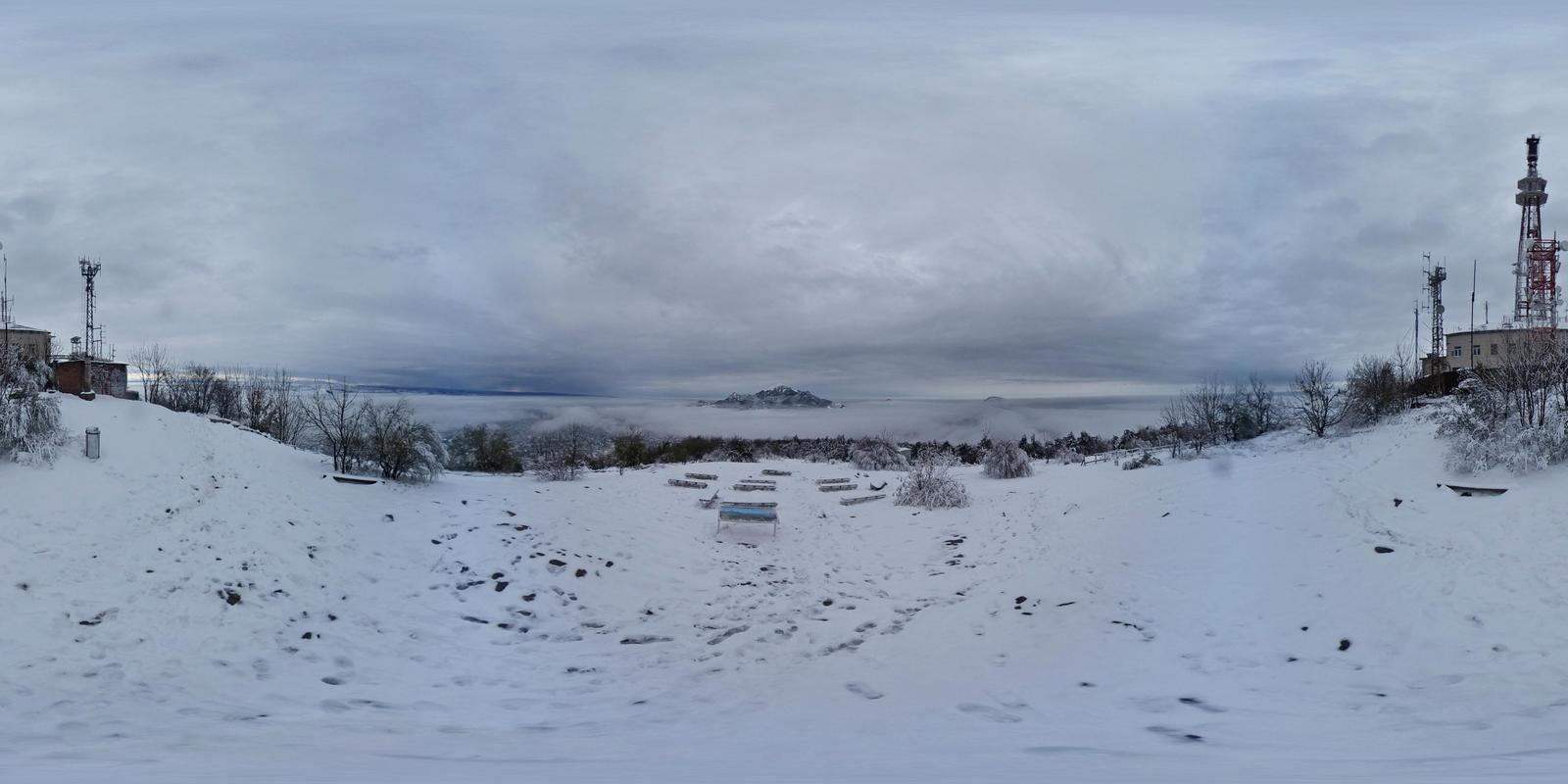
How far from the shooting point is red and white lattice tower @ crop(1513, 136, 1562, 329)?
29.3 meters

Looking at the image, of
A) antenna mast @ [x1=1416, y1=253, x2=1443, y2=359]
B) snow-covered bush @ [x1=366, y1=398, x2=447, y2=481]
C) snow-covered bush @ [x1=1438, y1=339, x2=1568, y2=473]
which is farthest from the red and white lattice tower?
snow-covered bush @ [x1=366, y1=398, x2=447, y2=481]

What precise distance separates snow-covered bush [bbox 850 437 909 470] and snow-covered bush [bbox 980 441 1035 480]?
9.08ft

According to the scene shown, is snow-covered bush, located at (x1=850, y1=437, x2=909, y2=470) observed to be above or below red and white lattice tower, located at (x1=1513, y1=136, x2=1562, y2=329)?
below

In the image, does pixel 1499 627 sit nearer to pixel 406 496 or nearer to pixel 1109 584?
pixel 1109 584

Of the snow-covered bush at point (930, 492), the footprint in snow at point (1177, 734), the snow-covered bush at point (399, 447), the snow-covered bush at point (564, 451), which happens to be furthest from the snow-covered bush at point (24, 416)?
the footprint in snow at point (1177, 734)

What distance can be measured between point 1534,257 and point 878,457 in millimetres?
31858

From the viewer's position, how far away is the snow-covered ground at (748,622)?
19.0 ft

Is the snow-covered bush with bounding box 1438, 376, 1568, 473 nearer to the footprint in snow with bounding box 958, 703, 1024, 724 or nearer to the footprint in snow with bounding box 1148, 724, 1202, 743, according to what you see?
the footprint in snow with bounding box 1148, 724, 1202, 743

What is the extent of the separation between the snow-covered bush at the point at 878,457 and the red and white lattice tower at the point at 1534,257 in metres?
28.1

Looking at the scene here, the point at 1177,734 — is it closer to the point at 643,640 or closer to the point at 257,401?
the point at 643,640

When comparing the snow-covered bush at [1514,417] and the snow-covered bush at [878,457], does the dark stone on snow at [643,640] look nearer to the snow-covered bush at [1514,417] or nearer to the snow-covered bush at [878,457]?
the snow-covered bush at [1514,417]

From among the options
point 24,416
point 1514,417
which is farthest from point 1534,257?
point 24,416

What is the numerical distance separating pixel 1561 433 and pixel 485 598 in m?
15.2

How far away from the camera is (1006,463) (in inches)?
708
